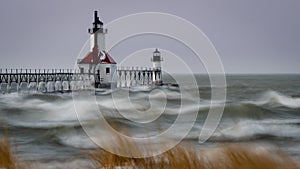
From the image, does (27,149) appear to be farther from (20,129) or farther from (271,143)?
(271,143)

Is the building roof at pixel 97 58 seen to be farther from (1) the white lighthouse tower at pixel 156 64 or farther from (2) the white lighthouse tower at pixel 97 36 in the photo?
(1) the white lighthouse tower at pixel 156 64

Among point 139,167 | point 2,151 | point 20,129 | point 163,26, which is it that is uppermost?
point 163,26

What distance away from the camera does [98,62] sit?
33.8 meters

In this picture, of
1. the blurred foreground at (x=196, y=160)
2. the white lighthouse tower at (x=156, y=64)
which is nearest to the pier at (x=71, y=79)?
the white lighthouse tower at (x=156, y=64)

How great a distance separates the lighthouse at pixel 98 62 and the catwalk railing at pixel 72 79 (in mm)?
241

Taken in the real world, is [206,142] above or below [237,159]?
below

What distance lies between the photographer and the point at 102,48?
1344 inches

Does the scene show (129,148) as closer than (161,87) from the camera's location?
Yes

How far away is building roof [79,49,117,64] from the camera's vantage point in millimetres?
33438

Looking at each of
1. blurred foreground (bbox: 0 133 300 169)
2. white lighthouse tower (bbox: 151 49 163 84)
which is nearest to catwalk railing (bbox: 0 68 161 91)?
white lighthouse tower (bbox: 151 49 163 84)

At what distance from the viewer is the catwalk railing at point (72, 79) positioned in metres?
29.5

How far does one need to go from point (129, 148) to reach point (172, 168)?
38.7 inches

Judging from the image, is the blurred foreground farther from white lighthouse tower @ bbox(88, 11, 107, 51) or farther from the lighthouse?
white lighthouse tower @ bbox(88, 11, 107, 51)

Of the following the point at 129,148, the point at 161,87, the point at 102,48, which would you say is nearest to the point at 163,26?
the point at 129,148
